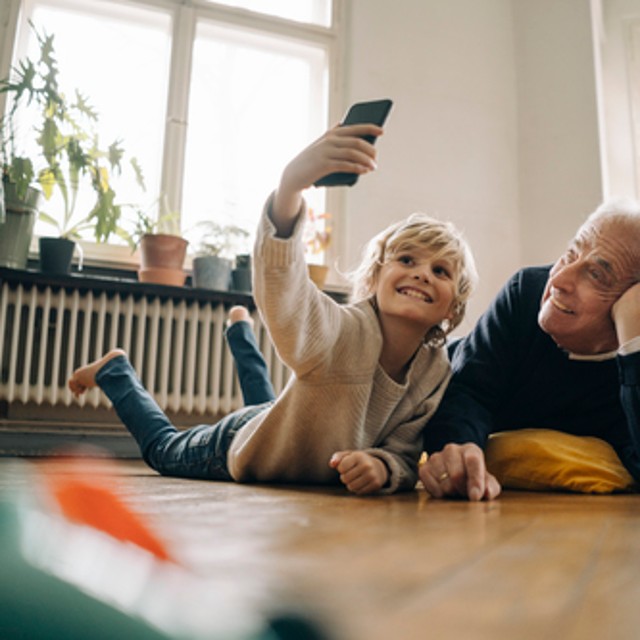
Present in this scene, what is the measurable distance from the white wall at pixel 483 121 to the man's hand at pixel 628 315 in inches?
87.0

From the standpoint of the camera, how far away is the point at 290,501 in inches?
34.7

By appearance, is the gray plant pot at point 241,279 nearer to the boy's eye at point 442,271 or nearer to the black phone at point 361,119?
the boy's eye at point 442,271

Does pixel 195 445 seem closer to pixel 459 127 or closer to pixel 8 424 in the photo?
pixel 8 424

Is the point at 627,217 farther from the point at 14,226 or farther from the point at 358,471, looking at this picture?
the point at 14,226

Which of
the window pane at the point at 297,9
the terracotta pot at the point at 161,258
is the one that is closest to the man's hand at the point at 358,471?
the terracotta pot at the point at 161,258

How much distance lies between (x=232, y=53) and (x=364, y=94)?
0.72 metres

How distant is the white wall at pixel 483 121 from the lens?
3438 mm

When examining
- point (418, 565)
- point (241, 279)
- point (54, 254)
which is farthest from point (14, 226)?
point (418, 565)

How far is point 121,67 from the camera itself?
3244 mm

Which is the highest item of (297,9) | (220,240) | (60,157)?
(297,9)

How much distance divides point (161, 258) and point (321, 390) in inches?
75.3

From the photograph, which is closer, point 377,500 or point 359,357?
point 377,500

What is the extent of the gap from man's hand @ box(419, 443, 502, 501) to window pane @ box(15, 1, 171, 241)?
2.38 metres


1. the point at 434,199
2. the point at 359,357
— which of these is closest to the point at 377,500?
the point at 359,357
